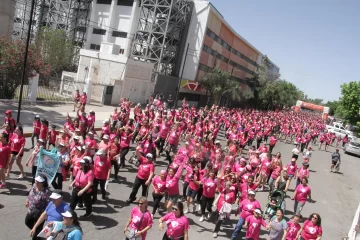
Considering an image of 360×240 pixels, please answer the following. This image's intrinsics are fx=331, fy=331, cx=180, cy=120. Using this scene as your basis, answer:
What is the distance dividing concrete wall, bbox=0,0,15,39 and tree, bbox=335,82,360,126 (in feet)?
106

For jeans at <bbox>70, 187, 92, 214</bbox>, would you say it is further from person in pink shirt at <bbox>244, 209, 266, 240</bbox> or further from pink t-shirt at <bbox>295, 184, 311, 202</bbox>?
pink t-shirt at <bbox>295, 184, 311, 202</bbox>

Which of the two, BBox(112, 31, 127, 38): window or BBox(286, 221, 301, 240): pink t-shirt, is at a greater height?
BBox(112, 31, 127, 38): window

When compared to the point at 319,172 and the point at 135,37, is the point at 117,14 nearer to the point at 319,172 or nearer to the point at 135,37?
the point at 135,37

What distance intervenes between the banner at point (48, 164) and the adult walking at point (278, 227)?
4766mm

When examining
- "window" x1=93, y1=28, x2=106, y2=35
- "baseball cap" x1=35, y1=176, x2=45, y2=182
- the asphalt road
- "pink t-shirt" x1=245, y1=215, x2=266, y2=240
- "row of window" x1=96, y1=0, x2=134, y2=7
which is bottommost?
the asphalt road

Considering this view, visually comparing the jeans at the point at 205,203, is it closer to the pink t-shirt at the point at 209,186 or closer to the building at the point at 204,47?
the pink t-shirt at the point at 209,186

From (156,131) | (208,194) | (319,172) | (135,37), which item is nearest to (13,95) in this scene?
(156,131)

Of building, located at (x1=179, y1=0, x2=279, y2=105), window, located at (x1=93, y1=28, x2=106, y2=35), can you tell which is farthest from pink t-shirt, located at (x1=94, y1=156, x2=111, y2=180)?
window, located at (x1=93, y1=28, x2=106, y2=35)

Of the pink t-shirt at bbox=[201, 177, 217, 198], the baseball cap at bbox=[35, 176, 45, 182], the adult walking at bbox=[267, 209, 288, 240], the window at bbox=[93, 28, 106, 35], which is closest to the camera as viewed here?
the baseball cap at bbox=[35, 176, 45, 182]

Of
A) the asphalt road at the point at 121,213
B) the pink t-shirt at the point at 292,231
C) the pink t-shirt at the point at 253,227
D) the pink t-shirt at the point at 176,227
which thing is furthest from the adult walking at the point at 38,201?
the pink t-shirt at the point at 292,231

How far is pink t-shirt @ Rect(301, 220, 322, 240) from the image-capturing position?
6816mm

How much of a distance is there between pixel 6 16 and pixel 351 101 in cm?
3297

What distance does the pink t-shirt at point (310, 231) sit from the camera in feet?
22.4

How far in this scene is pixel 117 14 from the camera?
42.4 m
